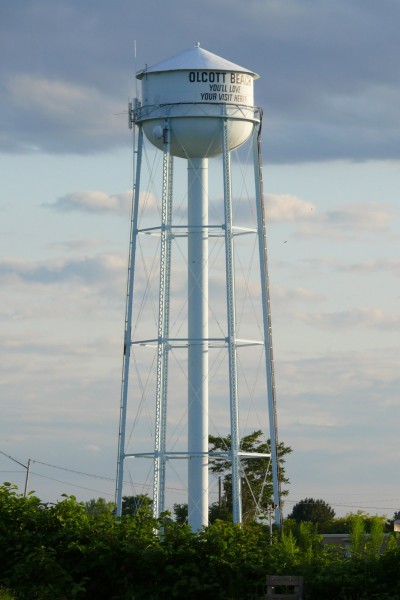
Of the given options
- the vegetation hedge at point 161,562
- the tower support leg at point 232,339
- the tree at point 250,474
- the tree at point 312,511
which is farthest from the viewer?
the tree at point 312,511

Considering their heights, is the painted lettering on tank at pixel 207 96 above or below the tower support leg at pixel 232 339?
above

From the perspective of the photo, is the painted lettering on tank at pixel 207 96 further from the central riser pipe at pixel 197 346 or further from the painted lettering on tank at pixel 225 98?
the central riser pipe at pixel 197 346

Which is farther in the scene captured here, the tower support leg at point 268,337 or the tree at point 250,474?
the tree at point 250,474

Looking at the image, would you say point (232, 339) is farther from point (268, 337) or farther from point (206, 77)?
point (206, 77)

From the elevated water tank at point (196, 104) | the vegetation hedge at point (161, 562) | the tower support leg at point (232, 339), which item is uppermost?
the elevated water tank at point (196, 104)

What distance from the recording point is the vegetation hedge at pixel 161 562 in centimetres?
2658

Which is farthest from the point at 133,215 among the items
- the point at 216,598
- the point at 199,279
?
the point at 216,598

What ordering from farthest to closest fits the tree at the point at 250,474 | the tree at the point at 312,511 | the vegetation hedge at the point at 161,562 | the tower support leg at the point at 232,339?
the tree at the point at 312,511
the tree at the point at 250,474
the tower support leg at the point at 232,339
the vegetation hedge at the point at 161,562

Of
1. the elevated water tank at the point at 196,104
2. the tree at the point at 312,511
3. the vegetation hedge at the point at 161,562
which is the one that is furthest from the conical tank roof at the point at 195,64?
the tree at the point at 312,511

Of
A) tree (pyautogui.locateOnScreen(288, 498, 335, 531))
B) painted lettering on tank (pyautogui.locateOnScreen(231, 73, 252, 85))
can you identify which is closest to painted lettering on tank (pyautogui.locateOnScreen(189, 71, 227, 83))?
painted lettering on tank (pyautogui.locateOnScreen(231, 73, 252, 85))

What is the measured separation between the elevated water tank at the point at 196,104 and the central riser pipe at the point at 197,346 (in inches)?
46.5

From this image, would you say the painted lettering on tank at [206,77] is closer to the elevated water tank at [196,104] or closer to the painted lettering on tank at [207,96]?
the elevated water tank at [196,104]

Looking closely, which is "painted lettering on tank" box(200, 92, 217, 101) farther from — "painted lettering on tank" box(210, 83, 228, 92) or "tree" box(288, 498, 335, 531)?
"tree" box(288, 498, 335, 531)

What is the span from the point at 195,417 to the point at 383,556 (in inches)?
948
